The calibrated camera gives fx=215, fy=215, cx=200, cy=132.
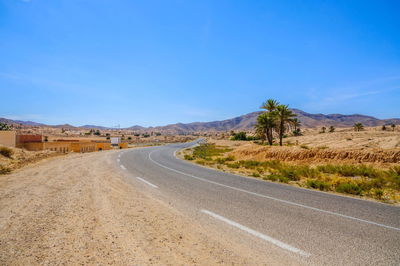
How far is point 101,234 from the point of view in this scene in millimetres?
4473

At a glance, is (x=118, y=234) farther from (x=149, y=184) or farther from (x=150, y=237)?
(x=149, y=184)

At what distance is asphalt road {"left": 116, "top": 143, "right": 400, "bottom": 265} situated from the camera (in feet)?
12.6

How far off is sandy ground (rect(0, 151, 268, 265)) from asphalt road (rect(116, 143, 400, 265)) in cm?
61

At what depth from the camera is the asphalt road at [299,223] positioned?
385cm

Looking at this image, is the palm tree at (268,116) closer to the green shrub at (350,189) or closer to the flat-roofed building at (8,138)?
the green shrub at (350,189)

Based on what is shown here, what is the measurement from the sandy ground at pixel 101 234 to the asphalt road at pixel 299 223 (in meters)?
0.61

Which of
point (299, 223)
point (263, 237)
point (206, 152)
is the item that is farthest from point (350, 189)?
point (206, 152)

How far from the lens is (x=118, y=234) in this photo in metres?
4.48

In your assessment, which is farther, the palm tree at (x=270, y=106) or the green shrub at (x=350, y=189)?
the palm tree at (x=270, y=106)

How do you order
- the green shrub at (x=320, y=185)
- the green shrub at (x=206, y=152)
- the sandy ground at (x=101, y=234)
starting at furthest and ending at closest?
the green shrub at (x=206, y=152) < the green shrub at (x=320, y=185) < the sandy ground at (x=101, y=234)

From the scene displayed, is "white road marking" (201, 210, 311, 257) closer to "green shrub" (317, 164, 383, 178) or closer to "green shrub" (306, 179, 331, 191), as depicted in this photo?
"green shrub" (306, 179, 331, 191)

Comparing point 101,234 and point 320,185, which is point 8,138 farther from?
point 320,185

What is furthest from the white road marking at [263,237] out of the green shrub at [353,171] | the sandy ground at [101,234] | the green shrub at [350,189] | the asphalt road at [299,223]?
the green shrub at [353,171]

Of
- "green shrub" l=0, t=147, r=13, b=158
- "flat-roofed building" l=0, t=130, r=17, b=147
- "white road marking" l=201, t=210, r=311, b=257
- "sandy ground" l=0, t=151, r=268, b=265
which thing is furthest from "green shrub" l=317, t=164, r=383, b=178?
"flat-roofed building" l=0, t=130, r=17, b=147
